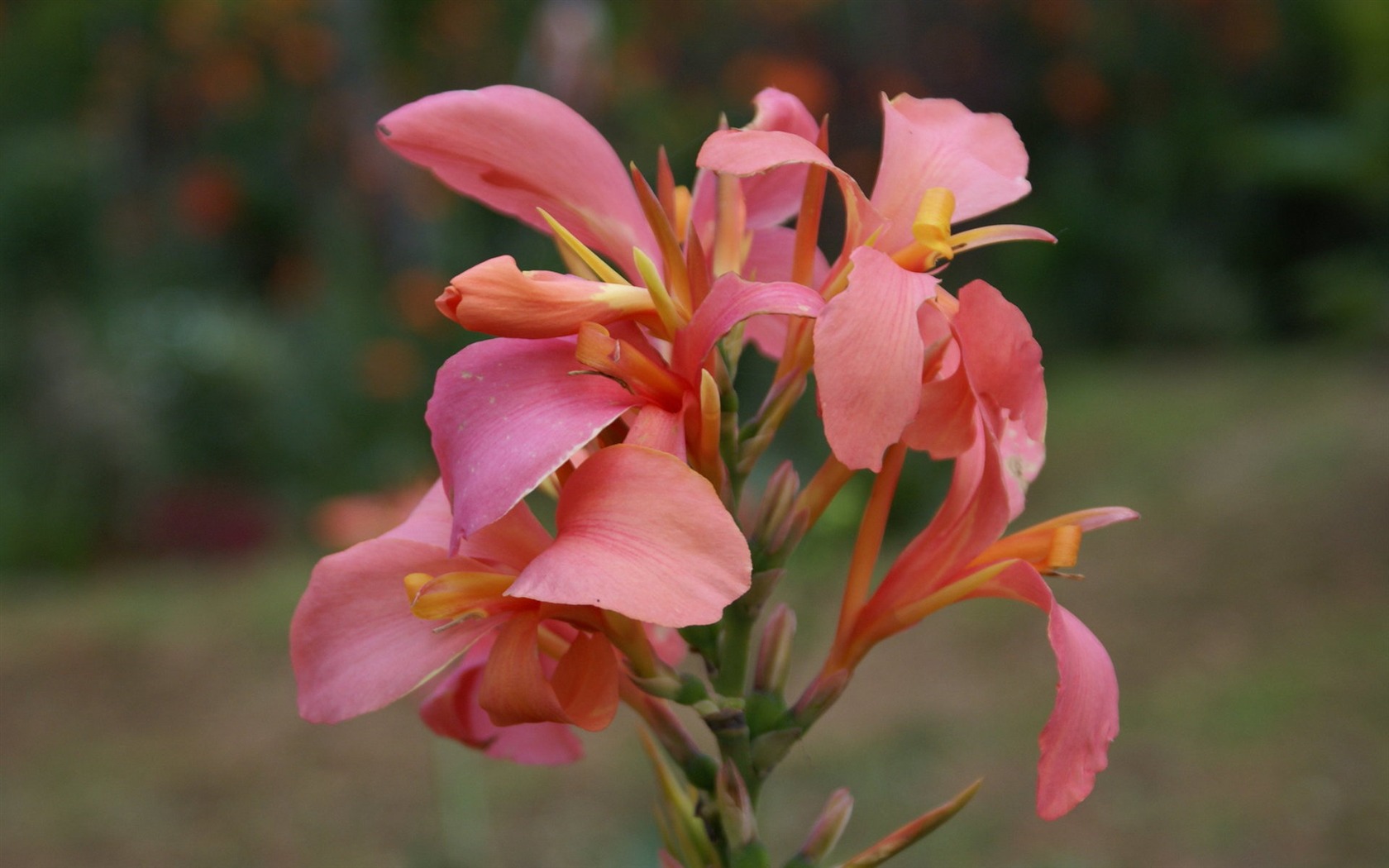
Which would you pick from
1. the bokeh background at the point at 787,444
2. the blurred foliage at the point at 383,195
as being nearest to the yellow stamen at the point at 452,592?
the bokeh background at the point at 787,444

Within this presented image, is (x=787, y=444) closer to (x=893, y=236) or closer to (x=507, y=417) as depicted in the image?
(x=893, y=236)

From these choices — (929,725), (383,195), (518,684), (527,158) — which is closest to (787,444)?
(929,725)

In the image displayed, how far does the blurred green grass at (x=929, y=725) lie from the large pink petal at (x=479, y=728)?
0.81 meters

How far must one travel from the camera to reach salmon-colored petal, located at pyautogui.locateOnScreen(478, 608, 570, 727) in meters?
0.67

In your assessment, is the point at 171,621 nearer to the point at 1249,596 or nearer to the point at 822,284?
the point at 1249,596

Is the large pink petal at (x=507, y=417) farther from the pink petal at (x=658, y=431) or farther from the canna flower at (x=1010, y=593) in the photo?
the canna flower at (x=1010, y=593)

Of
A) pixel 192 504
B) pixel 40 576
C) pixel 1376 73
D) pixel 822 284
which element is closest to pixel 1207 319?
pixel 1376 73

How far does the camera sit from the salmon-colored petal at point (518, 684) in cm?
67

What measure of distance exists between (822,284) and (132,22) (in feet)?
34.6

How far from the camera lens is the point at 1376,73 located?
6875 millimetres

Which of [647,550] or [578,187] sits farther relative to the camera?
[578,187]

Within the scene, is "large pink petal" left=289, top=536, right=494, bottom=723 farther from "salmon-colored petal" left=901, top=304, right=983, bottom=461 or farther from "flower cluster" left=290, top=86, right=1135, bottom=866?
"salmon-colored petal" left=901, top=304, right=983, bottom=461

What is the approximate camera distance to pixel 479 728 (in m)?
0.88

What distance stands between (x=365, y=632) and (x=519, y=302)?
23 centimetres
